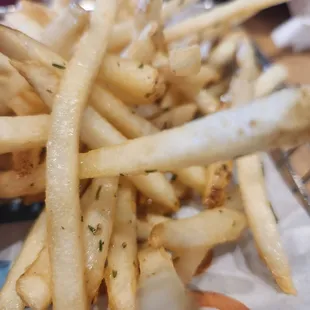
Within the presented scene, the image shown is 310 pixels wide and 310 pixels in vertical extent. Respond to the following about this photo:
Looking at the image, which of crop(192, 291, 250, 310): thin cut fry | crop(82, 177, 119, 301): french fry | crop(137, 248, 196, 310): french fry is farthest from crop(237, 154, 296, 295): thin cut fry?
crop(82, 177, 119, 301): french fry

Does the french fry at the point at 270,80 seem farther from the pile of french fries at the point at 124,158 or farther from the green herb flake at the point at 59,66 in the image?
the green herb flake at the point at 59,66

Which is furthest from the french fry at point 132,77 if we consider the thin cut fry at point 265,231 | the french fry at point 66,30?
the thin cut fry at point 265,231

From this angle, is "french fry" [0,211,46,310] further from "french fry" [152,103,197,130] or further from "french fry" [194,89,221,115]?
"french fry" [194,89,221,115]

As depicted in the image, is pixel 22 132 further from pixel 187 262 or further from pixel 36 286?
pixel 187 262

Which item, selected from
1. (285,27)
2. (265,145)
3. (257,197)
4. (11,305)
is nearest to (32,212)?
(11,305)

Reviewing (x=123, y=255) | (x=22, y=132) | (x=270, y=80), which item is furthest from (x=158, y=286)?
(x=270, y=80)

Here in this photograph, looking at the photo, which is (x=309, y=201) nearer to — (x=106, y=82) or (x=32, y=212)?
(x=106, y=82)
